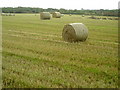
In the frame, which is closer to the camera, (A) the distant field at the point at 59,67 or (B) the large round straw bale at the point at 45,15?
(A) the distant field at the point at 59,67

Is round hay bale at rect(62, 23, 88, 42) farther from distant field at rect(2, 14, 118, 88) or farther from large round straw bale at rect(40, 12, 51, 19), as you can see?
large round straw bale at rect(40, 12, 51, 19)

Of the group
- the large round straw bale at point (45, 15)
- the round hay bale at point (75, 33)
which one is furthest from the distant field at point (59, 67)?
the large round straw bale at point (45, 15)

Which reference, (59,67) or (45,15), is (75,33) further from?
(45,15)

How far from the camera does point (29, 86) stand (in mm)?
5895

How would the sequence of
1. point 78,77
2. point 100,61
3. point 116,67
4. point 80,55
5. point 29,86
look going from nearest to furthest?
point 29,86
point 78,77
point 116,67
point 100,61
point 80,55

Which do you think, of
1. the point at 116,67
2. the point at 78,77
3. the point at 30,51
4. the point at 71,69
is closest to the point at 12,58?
the point at 30,51

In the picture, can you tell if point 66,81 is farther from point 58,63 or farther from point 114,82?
point 58,63

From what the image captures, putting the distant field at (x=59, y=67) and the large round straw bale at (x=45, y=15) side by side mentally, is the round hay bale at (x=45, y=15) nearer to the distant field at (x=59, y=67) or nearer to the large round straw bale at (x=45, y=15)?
the large round straw bale at (x=45, y=15)

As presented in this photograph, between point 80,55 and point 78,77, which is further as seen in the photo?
point 80,55

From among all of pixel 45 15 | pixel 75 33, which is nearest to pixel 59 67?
pixel 75 33

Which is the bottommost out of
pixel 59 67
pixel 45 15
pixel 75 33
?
pixel 59 67

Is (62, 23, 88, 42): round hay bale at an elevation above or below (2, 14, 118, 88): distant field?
above

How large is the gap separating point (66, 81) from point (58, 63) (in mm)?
1967

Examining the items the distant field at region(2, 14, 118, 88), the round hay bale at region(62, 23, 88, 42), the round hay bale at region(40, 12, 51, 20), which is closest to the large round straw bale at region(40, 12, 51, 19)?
the round hay bale at region(40, 12, 51, 20)
